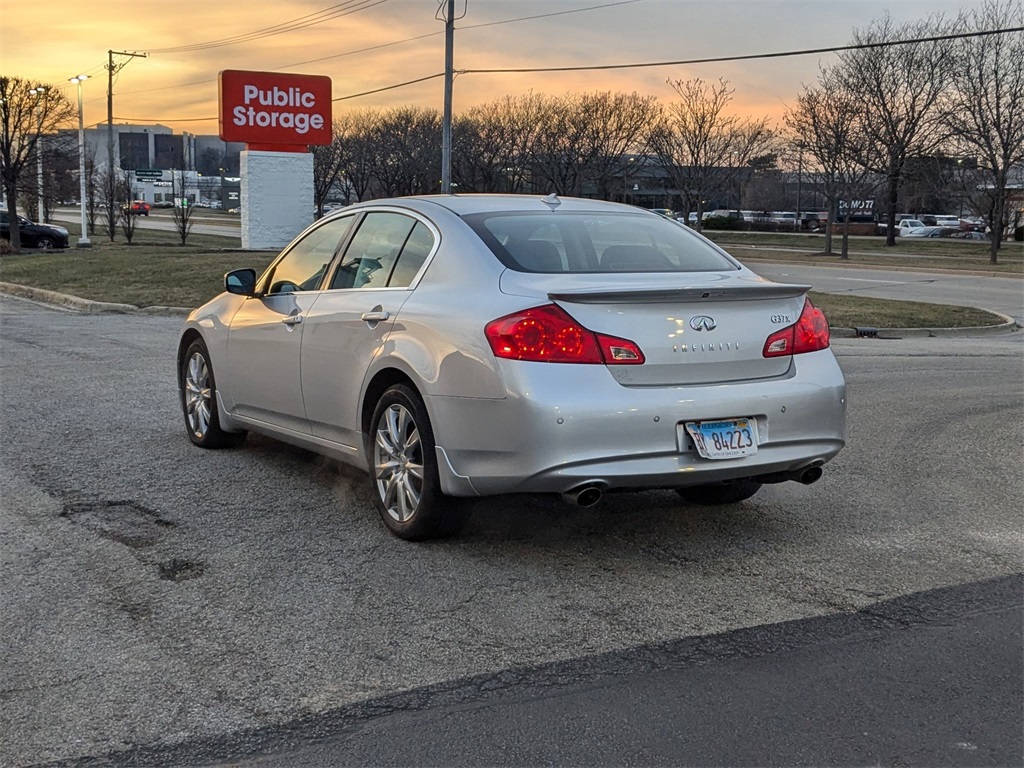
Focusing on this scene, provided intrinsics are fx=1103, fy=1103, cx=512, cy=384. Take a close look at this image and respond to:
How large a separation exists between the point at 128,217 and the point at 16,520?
41.2m

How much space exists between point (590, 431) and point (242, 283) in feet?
9.99

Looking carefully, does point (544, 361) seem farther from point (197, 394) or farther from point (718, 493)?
point (197, 394)

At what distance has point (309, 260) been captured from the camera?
6.52m

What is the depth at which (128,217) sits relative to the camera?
44.0 metres

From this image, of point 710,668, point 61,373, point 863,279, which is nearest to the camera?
point 710,668

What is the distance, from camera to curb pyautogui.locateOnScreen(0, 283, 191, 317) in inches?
705

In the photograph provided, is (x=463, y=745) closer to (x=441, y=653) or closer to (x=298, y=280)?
(x=441, y=653)

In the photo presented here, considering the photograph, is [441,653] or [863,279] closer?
[441,653]

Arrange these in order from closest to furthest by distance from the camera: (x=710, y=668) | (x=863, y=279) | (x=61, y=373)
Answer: (x=710, y=668) → (x=61, y=373) → (x=863, y=279)

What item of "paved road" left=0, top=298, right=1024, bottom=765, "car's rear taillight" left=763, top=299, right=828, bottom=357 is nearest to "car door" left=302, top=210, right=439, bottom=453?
"paved road" left=0, top=298, right=1024, bottom=765

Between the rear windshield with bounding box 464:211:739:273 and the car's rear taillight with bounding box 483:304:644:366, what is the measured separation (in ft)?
1.40

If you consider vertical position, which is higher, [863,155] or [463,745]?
[863,155]

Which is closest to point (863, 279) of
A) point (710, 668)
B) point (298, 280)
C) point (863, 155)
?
point (863, 155)

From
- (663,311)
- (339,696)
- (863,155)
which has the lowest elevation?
(339,696)
